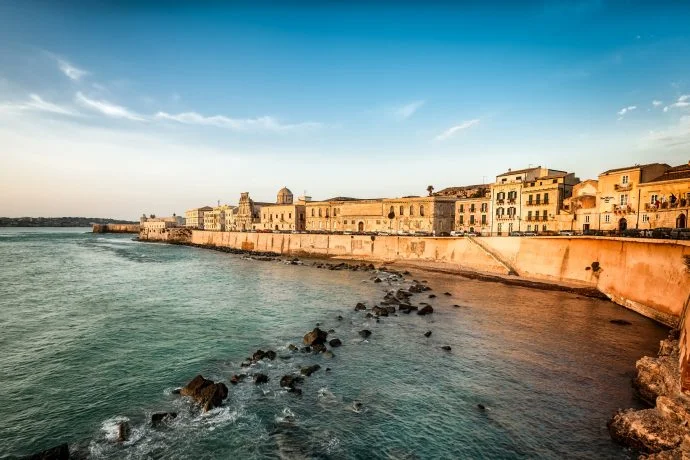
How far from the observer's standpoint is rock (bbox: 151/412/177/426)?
42.1 feet

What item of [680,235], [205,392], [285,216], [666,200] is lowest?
[205,392]

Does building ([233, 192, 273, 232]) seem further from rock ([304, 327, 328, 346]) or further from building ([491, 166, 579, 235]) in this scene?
rock ([304, 327, 328, 346])

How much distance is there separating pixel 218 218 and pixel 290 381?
113 metres

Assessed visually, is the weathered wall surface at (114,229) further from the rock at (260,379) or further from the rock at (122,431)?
the rock at (122,431)

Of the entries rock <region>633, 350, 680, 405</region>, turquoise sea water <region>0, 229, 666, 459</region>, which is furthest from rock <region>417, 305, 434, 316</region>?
rock <region>633, 350, 680, 405</region>

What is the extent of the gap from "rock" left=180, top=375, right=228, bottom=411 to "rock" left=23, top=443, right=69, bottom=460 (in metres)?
4.25

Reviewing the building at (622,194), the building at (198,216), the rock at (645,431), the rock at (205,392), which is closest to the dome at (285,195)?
the building at (198,216)

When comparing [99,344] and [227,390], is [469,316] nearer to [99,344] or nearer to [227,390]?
[227,390]

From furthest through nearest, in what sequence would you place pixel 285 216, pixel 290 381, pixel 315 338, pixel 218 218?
pixel 218 218 < pixel 285 216 < pixel 315 338 < pixel 290 381

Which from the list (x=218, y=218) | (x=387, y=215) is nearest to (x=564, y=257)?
(x=387, y=215)

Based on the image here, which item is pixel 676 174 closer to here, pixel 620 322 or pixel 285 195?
pixel 620 322

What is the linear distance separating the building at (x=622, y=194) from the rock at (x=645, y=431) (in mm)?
33900

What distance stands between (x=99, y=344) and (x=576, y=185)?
53405mm

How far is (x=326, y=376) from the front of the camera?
16.7m
